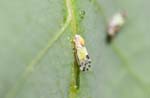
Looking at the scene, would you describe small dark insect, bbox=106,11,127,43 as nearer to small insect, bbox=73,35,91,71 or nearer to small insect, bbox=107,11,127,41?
small insect, bbox=107,11,127,41

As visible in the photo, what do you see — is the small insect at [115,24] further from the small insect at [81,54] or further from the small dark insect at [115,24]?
the small insect at [81,54]

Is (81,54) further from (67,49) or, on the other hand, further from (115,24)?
(115,24)

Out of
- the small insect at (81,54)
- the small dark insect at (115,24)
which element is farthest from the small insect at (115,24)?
the small insect at (81,54)

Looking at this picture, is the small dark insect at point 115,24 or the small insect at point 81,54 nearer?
the small insect at point 81,54

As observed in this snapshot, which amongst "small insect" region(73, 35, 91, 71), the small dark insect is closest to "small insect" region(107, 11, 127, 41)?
the small dark insect

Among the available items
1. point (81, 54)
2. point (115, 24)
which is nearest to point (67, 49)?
point (81, 54)

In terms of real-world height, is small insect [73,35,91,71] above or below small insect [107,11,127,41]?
below
